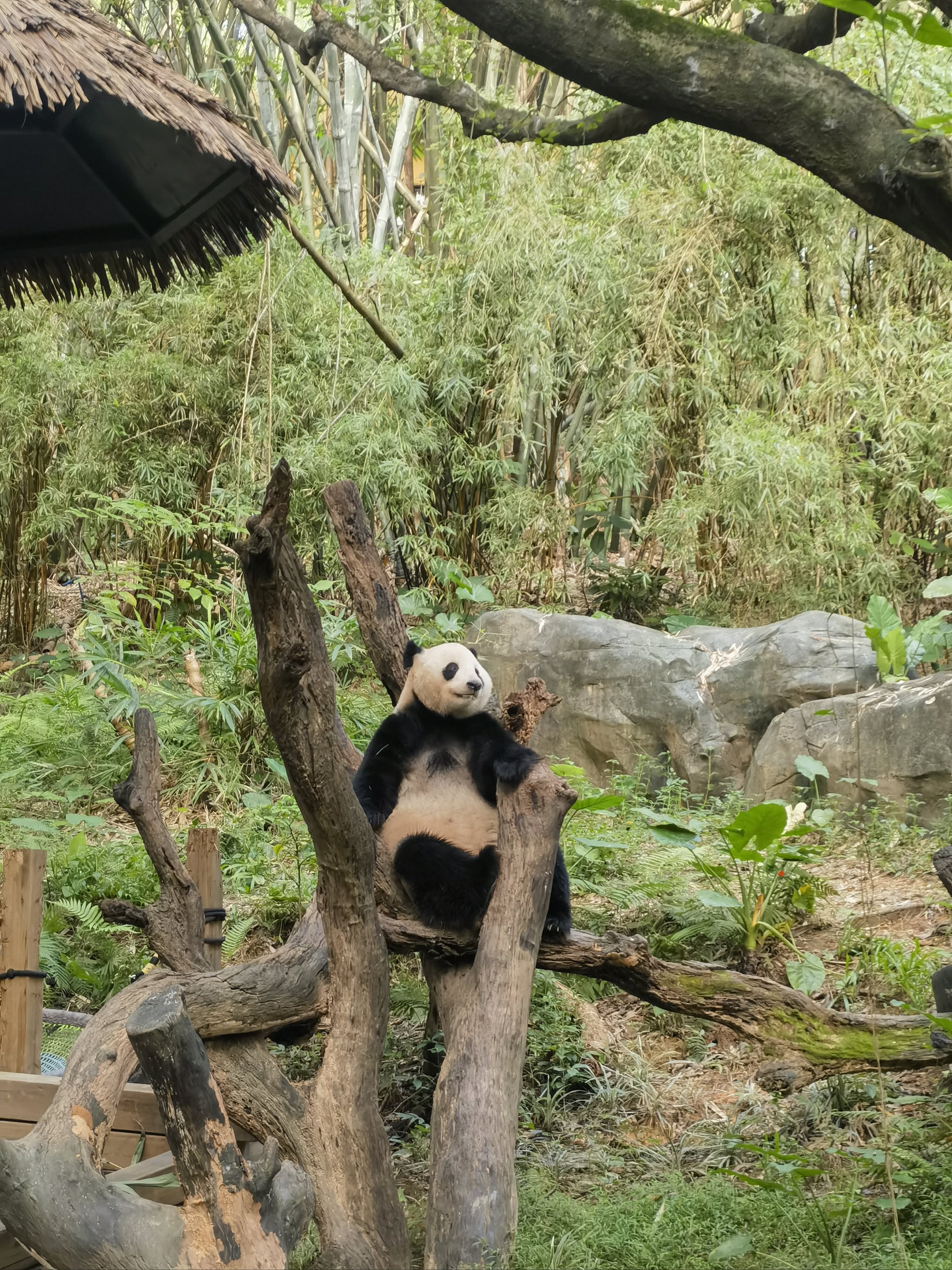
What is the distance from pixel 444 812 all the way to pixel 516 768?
33cm

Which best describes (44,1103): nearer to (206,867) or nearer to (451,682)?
(206,867)

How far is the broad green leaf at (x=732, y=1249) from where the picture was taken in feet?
7.50

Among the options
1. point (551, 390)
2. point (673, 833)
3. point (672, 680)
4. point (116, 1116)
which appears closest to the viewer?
point (116, 1116)

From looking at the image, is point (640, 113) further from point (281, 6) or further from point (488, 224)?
point (281, 6)

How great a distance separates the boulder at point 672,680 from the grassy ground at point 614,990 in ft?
1.24

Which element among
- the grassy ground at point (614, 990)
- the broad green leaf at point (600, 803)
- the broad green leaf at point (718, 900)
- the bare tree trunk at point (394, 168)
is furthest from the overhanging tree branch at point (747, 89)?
the bare tree trunk at point (394, 168)

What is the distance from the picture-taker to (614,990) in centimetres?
412

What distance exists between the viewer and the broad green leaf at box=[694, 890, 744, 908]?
383 cm

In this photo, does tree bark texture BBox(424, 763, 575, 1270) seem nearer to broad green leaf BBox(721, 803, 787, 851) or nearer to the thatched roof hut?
broad green leaf BBox(721, 803, 787, 851)

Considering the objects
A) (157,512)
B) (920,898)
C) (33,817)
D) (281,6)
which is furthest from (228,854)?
(281,6)

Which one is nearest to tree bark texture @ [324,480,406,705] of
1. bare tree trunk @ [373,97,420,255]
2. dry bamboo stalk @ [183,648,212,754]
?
dry bamboo stalk @ [183,648,212,754]

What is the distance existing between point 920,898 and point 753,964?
0.88 m

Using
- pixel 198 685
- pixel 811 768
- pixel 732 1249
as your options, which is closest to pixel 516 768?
pixel 732 1249

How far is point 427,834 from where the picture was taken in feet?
9.77
